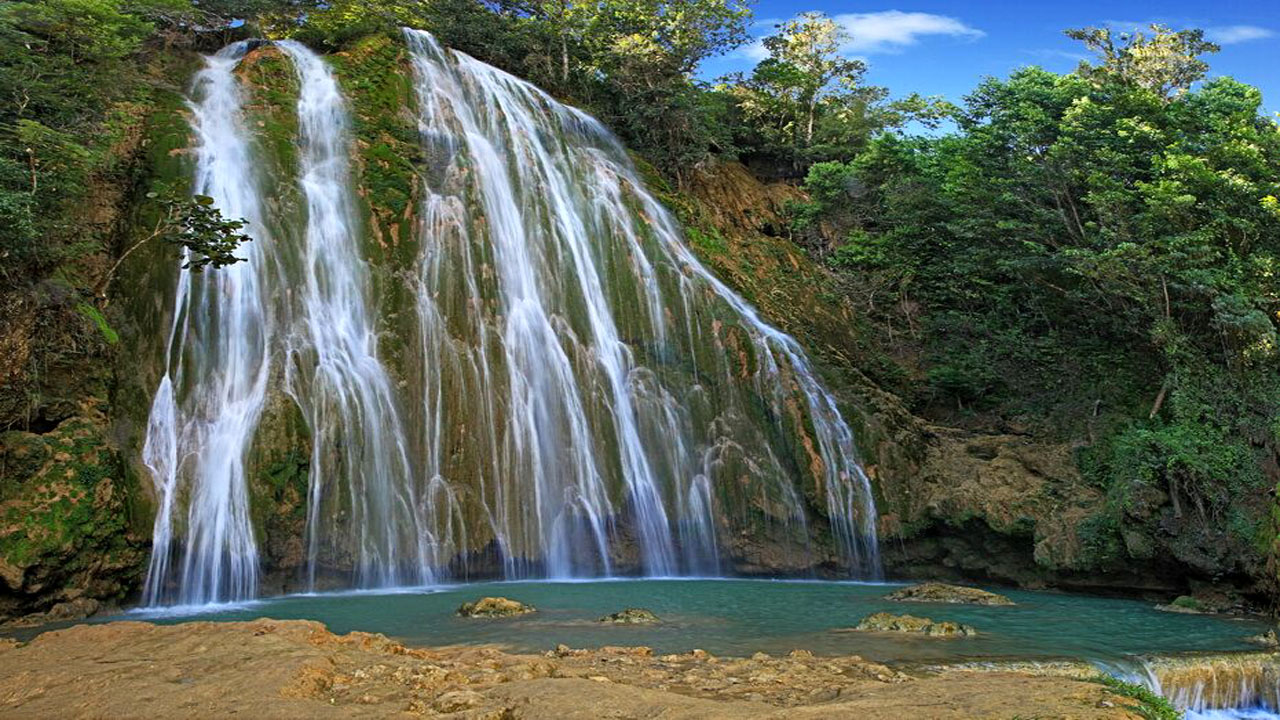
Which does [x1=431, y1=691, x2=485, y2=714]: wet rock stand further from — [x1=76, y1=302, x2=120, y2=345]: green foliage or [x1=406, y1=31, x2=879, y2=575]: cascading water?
[x1=76, y1=302, x2=120, y2=345]: green foliage

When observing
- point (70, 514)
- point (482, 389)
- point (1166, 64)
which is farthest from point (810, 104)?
point (70, 514)

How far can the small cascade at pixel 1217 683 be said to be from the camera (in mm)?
8688

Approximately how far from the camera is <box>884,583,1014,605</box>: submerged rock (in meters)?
13.3

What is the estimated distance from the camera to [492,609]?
10781 millimetres

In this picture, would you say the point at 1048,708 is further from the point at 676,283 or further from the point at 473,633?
the point at 676,283

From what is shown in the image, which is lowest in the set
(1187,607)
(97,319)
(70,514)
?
(1187,607)

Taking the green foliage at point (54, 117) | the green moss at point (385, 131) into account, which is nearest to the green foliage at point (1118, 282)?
the green moss at point (385, 131)

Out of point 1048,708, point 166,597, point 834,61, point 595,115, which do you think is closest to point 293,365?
point 166,597

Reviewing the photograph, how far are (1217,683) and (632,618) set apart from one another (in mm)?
6229

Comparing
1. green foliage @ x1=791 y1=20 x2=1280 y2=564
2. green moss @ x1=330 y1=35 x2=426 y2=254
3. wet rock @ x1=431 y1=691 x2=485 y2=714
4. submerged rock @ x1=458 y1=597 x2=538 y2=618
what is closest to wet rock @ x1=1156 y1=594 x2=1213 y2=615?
green foliage @ x1=791 y1=20 x2=1280 y2=564

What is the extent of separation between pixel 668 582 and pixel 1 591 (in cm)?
957

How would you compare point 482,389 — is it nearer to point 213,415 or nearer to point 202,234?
point 213,415

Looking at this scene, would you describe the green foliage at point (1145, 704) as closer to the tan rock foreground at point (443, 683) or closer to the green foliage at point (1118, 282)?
the tan rock foreground at point (443, 683)

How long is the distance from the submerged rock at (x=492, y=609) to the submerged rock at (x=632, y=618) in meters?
1.19
